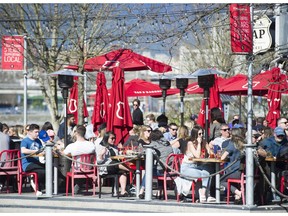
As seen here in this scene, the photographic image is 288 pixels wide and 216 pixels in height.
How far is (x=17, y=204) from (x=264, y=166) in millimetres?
4840

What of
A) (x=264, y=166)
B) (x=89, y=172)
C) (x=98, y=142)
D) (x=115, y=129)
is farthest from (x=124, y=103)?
(x=264, y=166)

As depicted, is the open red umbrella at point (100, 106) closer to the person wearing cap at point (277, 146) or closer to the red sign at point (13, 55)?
the person wearing cap at point (277, 146)

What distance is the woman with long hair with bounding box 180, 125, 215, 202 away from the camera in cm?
1639

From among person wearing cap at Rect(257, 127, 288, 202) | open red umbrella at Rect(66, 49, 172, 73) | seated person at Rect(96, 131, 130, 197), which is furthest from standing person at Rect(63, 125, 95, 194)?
open red umbrella at Rect(66, 49, 172, 73)

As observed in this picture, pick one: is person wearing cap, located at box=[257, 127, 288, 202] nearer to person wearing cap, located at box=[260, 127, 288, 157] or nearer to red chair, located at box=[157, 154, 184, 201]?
person wearing cap, located at box=[260, 127, 288, 157]

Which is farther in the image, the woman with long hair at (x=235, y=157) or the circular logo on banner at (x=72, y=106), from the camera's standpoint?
the circular logo on banner at (x=72, y=106)

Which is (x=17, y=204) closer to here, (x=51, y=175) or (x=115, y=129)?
(x=51, y=175)

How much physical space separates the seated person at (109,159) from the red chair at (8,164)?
180 cm

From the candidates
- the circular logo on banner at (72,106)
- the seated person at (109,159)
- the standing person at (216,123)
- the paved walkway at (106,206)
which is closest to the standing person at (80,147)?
the seated person at (109,159)

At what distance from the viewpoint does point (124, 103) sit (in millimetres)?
20641

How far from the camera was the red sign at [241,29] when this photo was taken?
54.5ft

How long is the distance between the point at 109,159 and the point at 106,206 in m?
1.30

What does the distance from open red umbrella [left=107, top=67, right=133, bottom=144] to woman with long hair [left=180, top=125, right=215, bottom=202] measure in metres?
3.77

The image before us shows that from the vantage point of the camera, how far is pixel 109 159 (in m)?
17.4
